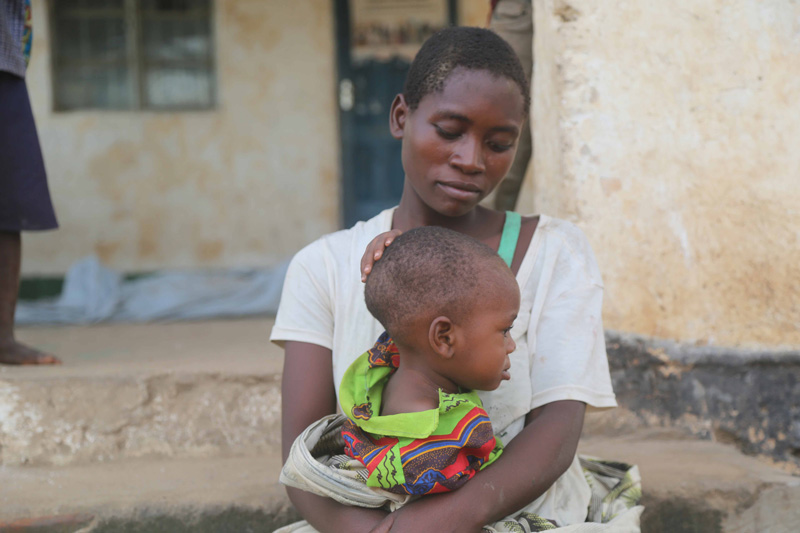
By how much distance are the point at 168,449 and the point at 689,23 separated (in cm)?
218

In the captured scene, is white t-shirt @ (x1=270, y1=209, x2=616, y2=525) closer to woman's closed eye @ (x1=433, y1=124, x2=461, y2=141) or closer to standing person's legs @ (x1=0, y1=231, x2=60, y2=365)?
woman's closed eye @ (x1=433, y1=124, x2=461, y2=141)

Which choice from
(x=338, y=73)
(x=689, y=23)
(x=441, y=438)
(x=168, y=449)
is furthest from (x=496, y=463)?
(x=338, y=73)

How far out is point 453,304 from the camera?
1.39 m

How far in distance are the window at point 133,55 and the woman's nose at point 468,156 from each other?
441cm

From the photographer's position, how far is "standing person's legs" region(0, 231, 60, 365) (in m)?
2.90

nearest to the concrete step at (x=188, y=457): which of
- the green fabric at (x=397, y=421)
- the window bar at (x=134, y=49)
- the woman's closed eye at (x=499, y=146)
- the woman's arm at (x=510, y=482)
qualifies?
the woman's arm at (x=510, y=482)

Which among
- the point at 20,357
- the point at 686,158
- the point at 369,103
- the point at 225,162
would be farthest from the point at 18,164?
the point at 369,103

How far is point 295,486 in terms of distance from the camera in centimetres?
Result: 153

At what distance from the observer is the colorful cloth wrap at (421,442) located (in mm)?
1356

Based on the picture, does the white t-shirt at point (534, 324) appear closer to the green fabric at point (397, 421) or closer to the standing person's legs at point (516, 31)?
the green fabric at point (397, 421)

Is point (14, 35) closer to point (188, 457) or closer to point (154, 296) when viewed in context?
point (188, 457)

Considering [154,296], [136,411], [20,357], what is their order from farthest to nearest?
[154,296] → [20,357] → [136,411]

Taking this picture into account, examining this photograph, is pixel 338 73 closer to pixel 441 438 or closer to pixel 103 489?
pixel 103 489

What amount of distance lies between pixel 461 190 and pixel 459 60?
10.8 inches
